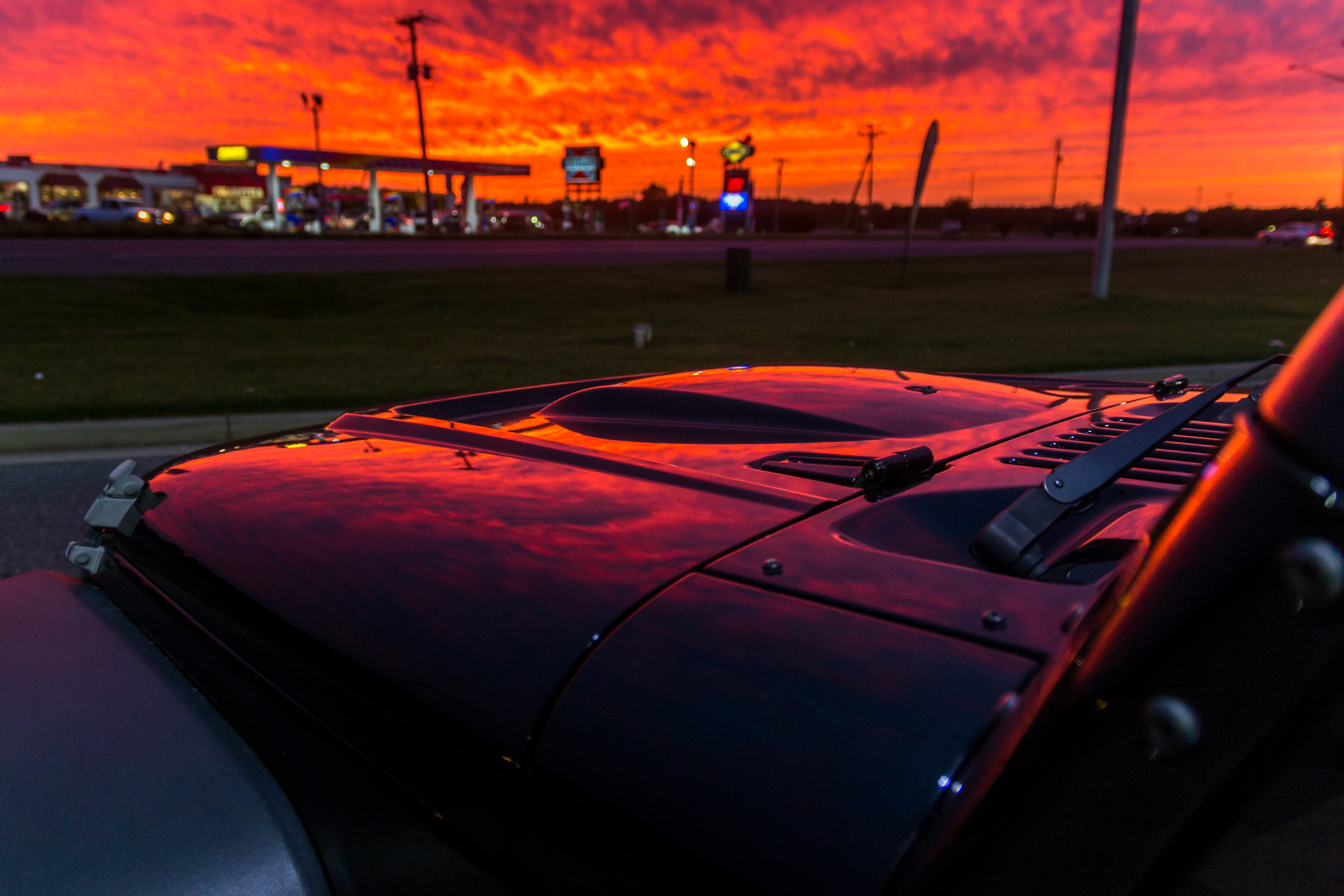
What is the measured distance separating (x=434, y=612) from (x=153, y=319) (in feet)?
50.9

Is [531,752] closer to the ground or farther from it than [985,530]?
closer to the ground

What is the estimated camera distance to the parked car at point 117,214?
173 ft

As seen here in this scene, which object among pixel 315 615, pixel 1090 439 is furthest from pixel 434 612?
pixel 1090 439

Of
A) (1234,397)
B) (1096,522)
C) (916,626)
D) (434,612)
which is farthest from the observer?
(1234,397)

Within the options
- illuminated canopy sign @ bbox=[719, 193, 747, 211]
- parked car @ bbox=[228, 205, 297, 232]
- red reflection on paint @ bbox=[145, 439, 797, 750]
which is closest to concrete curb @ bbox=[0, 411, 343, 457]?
red reflection on paint @ bbox=[145, 439, 797, 750]

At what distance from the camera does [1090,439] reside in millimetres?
1676

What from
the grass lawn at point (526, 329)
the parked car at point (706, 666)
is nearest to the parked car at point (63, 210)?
the grass lawn at point (526, 329)

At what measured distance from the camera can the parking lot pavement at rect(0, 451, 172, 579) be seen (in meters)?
4.59

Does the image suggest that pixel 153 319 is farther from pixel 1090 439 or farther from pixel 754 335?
pixel 1090 439

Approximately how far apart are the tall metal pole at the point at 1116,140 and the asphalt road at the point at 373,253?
1266 centimetres

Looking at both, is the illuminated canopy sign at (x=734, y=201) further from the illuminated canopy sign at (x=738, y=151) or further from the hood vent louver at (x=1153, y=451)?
the hood vent louver at (x=1153, y=451)

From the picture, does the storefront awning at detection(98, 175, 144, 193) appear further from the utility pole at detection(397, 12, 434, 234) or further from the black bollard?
the black bollard

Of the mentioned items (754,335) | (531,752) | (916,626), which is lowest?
(754,335)

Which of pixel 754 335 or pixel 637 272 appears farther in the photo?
pixel 637 272
